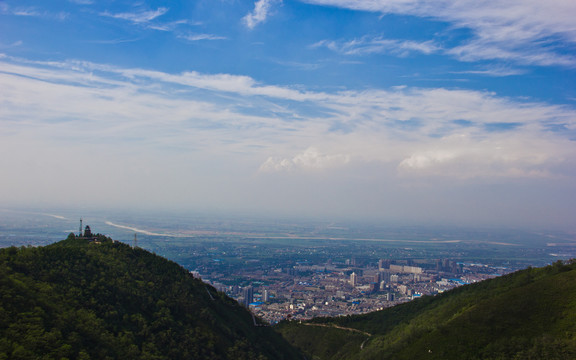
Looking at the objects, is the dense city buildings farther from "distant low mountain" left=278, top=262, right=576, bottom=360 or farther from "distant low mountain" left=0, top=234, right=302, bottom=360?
"distant low mountain" left=278, top=262, right=576, bottom=360

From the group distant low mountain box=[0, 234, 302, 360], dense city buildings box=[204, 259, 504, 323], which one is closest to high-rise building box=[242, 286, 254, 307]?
dense city buildings box=[204, 259, 504, 323]

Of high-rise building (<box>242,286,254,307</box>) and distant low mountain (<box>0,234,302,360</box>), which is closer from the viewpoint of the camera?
distant low mountain (<box>0,234,302,360</box>)

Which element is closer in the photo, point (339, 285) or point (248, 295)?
point (248, 295)

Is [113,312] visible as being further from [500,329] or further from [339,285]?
[339,285]

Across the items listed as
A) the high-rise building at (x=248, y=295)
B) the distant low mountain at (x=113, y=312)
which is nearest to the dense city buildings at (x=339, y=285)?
the high-rise building at (x=248, y=295)

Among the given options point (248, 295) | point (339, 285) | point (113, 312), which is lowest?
point (339, 285)

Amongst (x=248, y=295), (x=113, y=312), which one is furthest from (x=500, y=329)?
(x=248, y=295)

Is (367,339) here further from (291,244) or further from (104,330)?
(291,244)

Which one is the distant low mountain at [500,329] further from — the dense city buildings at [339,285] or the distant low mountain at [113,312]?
the dense city buildings at [339,285]

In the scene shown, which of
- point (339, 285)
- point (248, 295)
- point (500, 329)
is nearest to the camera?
point (500, 329)
